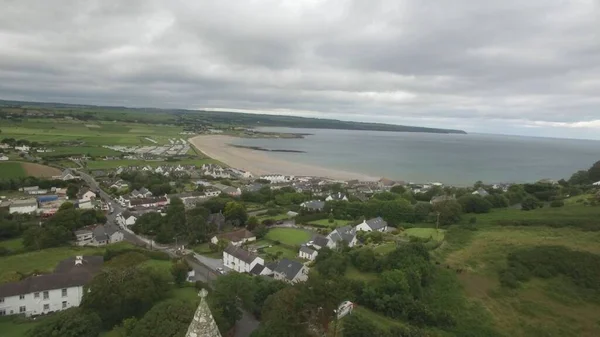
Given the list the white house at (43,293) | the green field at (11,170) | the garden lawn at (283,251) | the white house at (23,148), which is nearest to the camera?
the white house at (43,293)

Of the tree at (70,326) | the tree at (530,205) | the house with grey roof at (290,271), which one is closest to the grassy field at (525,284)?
the tree at (530,205)

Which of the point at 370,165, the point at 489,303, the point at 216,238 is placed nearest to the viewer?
the point at 489,303

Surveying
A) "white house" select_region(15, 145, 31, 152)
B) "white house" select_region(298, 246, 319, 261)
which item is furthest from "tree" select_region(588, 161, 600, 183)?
"white house" select_region(15, 145, 31, 152)

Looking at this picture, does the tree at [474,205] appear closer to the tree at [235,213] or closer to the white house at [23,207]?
the tree at [235,213]

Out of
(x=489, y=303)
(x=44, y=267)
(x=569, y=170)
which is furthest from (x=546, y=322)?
(x=569, y=170)

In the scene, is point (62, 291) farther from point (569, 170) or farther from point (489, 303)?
point (569, 170)

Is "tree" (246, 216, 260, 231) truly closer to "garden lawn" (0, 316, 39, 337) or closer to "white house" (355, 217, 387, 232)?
"white house" (355, 217, 387, 232)
